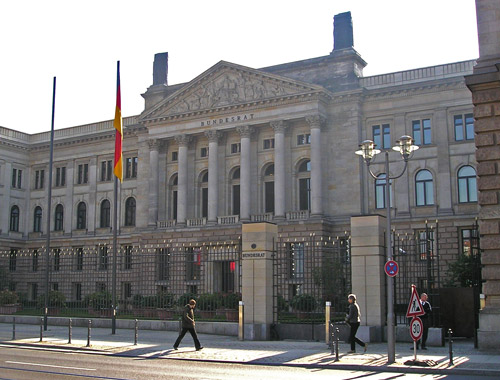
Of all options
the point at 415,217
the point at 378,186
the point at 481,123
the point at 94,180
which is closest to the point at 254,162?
the point at 378,186

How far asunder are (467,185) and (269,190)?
17201mm

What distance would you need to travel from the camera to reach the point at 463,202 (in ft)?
167

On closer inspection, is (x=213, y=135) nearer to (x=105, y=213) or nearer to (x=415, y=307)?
(x=105, y=213)

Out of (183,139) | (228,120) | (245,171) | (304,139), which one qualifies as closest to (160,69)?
(183,139)

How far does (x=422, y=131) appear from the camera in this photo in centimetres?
5347

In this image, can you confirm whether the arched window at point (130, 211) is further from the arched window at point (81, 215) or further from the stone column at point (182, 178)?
the stone column at point (182, 178)

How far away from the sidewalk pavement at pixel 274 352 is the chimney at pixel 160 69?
41.2 metres

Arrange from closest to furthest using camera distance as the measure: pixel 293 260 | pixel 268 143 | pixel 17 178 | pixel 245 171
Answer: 1. pixel 293 260
2. pixel 245 171
3. pixel 268 143
4. pixel 17 178

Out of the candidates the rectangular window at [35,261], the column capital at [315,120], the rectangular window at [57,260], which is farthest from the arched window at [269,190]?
the rectangular window at [35,261]

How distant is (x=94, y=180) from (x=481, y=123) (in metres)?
54.5

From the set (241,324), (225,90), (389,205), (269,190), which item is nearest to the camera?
(389,205)

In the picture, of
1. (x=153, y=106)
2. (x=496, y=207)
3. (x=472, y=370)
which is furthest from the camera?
(x=153, y=106)

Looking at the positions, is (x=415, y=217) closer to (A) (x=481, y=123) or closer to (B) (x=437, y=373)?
(A) (x=481, y=123)

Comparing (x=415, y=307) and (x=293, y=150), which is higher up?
(x=293, y=150)
